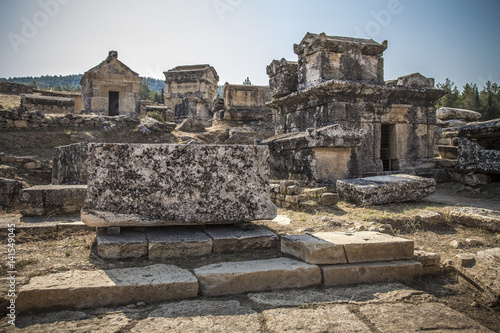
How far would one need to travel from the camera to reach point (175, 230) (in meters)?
2.98

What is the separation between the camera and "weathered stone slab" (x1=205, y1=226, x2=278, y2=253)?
279cm

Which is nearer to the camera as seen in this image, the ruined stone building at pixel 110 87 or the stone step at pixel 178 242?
the stone step at pixel 178 242

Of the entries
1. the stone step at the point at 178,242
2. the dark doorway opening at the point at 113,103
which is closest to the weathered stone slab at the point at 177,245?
the stone step at the point at 178,242

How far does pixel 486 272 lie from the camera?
8.11ft

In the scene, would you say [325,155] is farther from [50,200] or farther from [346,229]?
[50,200]

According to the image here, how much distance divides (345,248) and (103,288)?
170cm

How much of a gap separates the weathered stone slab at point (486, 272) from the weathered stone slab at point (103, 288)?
198 cm

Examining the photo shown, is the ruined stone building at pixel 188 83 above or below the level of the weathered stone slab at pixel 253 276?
above

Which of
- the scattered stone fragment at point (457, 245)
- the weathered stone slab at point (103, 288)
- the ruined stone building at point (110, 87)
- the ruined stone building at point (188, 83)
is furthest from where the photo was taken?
the ruined stone building at point (188, 83)

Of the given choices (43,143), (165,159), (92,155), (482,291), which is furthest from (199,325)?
(43,143)

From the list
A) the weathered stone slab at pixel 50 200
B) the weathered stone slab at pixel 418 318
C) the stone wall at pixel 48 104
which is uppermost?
the stone wall at pixel 48 104

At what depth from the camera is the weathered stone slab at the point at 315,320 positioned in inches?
70.1

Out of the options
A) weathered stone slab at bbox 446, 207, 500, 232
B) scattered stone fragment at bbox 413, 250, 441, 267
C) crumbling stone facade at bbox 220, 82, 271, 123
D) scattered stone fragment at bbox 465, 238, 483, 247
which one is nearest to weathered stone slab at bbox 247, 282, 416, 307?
scattered stone fragment at bbox 413, 250, 441, 267

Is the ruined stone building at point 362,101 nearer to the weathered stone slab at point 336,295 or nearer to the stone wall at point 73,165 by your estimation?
the stone wall at point 73,165
